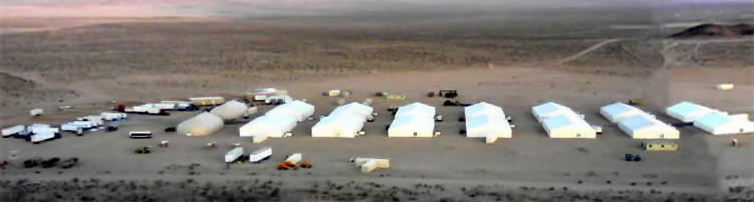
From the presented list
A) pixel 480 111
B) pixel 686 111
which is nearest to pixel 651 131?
pixel 686 111

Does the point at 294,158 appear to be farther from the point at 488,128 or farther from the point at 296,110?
the point at 296,110

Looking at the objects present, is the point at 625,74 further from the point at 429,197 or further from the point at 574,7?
the point at 574,7

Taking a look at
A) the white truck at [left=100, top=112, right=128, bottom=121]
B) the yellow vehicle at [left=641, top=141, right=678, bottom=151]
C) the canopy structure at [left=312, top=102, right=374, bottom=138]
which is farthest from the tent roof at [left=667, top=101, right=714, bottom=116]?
the white truck at [left=100, top=112, right=128, bottom=121]

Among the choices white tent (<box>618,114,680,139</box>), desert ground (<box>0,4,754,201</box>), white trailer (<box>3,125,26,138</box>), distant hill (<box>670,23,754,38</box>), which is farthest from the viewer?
distant hill (<box>670,23,754,38</box>)

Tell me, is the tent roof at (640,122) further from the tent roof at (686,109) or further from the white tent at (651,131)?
the tent roof at (686,109)

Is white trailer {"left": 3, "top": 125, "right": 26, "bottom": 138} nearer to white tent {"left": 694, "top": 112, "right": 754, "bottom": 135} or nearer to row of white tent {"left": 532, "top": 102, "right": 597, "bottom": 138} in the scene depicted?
row of white tent {"left": 532, "top": 102, "right": 597, "bottom": 138}

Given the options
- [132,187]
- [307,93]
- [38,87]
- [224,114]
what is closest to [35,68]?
[38,87]
